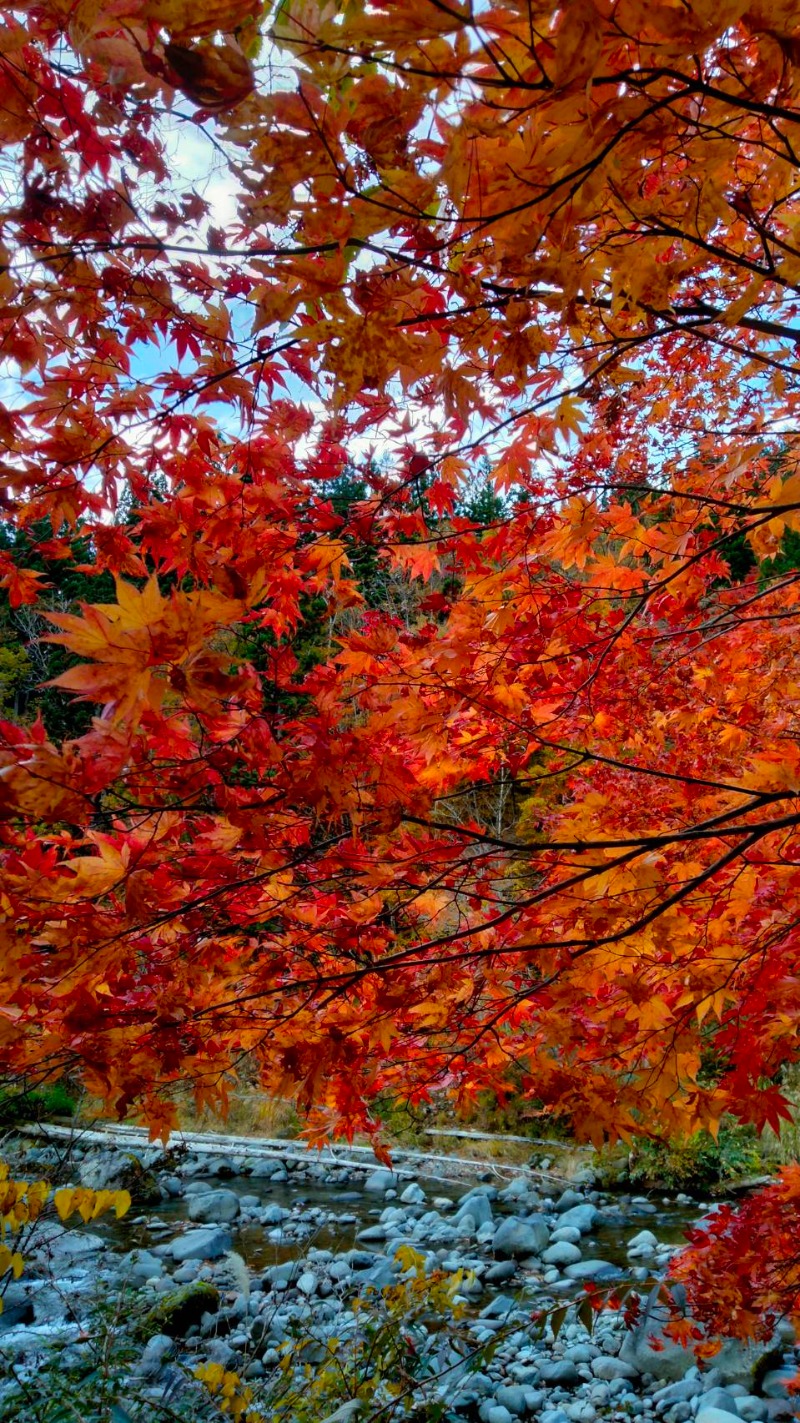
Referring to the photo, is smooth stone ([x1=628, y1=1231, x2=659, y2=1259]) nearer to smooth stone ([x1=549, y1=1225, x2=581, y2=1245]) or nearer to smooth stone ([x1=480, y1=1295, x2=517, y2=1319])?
smooth stone ([x1=549, y1=1225, x2=581, y2=1245])

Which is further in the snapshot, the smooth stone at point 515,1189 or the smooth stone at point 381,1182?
the smooth stone at point 381,1182

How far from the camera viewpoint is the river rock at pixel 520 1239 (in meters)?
5.61

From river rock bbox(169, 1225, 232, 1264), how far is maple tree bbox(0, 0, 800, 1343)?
4.23 metres

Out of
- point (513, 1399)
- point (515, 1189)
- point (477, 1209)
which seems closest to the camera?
point (513, 1399)

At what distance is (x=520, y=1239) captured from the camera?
5656 mm

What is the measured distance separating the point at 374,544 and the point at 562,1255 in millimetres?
5495

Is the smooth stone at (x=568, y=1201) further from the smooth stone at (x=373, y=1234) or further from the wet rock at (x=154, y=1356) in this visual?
the wet rock at (x=154, y=1356)

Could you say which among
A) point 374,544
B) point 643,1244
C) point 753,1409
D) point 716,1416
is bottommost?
point 643,1244

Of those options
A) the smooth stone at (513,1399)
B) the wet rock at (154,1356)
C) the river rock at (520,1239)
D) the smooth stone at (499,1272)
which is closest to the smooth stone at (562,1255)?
the river rock at (520,1239)

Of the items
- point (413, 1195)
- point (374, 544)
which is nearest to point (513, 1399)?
point (413, 1195)

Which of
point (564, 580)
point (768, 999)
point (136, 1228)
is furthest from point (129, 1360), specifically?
point (564, 580)

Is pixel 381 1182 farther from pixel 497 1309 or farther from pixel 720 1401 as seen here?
pixel 720 1401

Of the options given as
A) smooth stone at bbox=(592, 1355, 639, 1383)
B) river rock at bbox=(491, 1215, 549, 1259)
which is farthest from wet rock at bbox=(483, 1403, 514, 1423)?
river rock at bbox=(491, 1215, 549, 1259)

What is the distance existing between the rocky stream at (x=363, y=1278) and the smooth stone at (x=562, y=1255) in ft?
0.04
